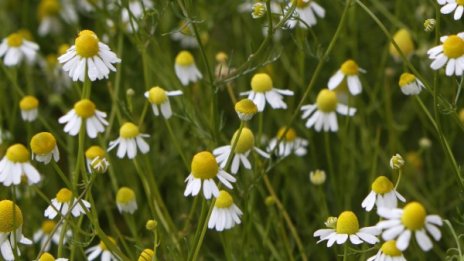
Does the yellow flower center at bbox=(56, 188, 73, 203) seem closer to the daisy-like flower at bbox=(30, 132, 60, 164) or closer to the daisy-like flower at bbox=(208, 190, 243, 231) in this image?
the daisy-like flower at bbox=(30, 132, 60, 164)

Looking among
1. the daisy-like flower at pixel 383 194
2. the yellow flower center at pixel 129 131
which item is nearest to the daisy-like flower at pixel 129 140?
the yellow flower center at pixel 129 131

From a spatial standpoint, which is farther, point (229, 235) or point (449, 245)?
point (449, 245)

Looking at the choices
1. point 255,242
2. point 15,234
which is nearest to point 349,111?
point 255,242

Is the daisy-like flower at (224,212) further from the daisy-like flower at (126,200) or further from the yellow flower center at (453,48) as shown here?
the yellow flower center at (453,48)

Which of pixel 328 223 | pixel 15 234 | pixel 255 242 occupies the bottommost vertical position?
pixel 255 242

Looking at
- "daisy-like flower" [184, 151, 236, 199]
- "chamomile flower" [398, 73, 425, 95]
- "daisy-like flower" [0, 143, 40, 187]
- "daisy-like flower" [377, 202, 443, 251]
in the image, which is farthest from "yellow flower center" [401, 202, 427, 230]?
"daisy-like flower" [0, 143, 40, 187]

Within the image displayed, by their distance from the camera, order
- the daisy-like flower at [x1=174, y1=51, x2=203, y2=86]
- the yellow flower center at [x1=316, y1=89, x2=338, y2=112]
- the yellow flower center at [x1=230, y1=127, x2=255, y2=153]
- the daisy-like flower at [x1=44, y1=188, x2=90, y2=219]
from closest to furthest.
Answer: the daisy-like flower at [x1=44, y1=188, x2=90, y2=219], the yellow flower center at [x1=230, y1=127, x2=255, y2=153], the yellow flower center at [x1=316, y1=89, x2=338, y2=112], the daisy-like flower at [x1=174, y1=51, x2=203, y2=86]

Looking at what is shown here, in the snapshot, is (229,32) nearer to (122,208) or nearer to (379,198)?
(122,208)
